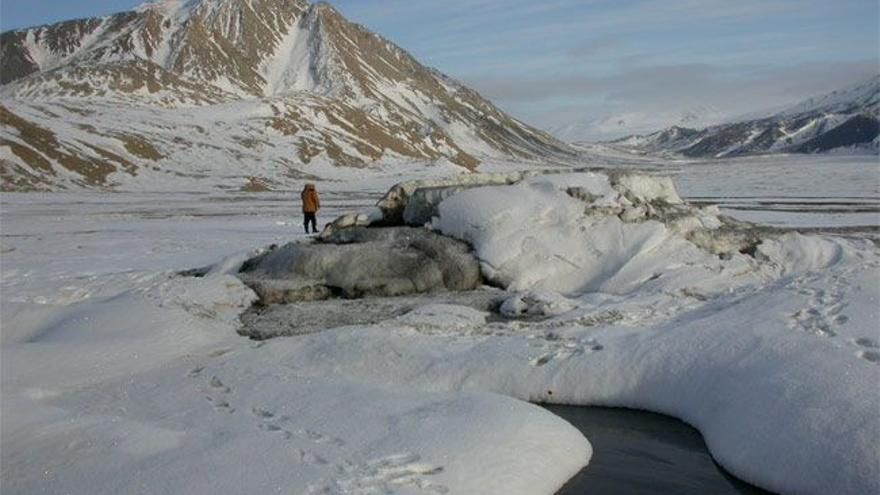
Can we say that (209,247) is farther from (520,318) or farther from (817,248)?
(817,248)

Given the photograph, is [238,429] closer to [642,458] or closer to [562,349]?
[642,458]

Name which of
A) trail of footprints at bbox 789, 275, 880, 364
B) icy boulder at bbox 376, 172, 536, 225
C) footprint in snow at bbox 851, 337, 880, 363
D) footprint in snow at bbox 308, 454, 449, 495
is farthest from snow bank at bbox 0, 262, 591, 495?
icy boulder at bbox 376, 172, 536, 225

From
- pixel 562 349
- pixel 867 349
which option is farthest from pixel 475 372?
pixel 867 349

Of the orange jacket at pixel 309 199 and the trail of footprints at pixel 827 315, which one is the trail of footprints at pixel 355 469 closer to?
the trail of footprints at pixel 827 315

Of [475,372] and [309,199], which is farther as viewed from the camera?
[309,199]

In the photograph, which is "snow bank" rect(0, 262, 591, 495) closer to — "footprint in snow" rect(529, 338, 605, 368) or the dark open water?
the dark open water

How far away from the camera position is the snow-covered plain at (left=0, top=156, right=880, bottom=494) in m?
7.94

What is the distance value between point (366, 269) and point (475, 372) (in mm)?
6588

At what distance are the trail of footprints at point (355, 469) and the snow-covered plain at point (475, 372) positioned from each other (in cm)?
3

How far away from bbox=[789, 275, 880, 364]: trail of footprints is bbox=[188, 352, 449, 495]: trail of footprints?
5.70 m

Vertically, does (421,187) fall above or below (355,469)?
above

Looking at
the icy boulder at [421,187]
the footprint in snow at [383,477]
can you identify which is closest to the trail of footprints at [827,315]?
the footprint in snow at [383,477]

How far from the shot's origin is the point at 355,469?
7730 mm

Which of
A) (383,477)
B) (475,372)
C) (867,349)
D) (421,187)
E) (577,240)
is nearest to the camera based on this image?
(383,477)
